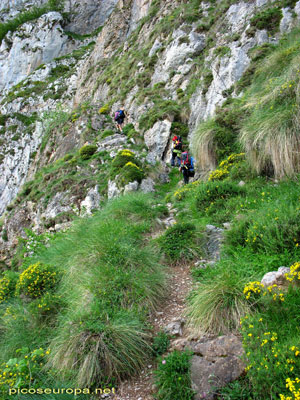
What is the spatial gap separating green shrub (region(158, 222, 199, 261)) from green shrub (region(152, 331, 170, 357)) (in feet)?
6.57

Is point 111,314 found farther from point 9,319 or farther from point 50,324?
point 9,319

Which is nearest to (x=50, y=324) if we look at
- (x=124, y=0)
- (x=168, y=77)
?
(x=168, y=77)

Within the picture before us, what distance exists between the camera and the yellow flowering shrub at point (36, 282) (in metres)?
5.29

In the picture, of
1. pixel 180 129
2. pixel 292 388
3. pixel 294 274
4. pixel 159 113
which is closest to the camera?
pixel 292 388

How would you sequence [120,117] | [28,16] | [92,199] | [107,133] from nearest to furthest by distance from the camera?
1. [92,199]
2. [107,133]
3. [120,117]
4. [28,16]

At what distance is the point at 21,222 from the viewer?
1825 cm

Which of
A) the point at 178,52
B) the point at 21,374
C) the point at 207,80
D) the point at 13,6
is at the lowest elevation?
the point at 21,374

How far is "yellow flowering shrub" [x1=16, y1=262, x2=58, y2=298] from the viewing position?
529 cm

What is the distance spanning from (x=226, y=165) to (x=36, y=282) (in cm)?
598

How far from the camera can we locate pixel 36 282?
5289 millimetres

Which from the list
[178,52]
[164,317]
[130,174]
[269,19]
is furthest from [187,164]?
[178,52]

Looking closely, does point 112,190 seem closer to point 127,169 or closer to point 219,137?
point 127,169

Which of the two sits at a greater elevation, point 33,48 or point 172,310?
point 33,48

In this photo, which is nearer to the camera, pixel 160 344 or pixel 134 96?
pixel 160 344
